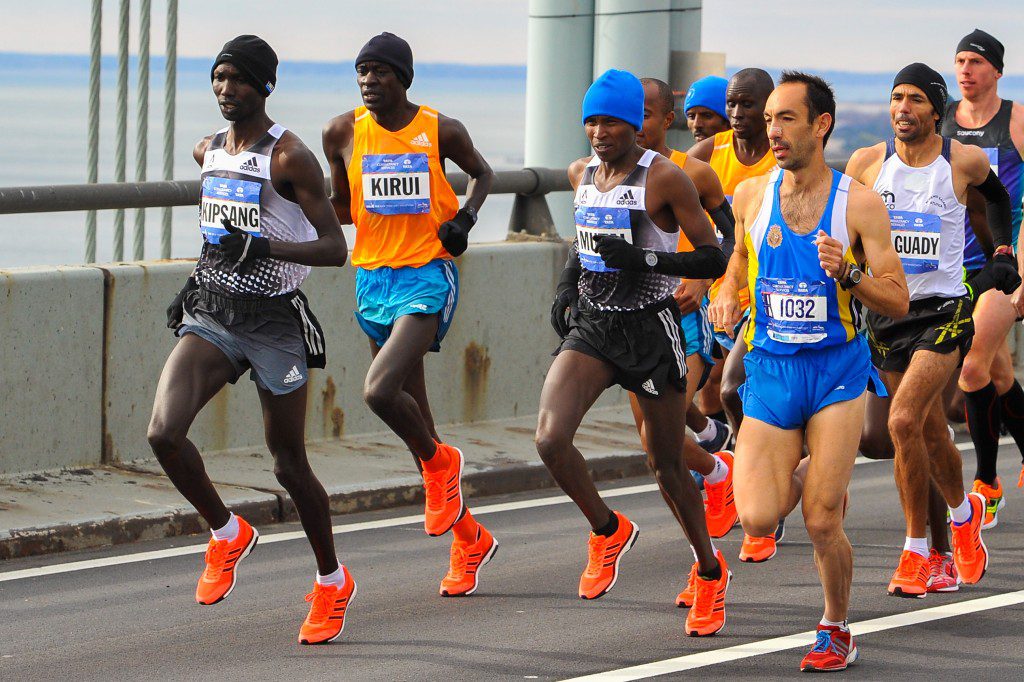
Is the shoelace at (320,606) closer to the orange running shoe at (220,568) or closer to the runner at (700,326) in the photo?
the orange running shoe at (220,568)

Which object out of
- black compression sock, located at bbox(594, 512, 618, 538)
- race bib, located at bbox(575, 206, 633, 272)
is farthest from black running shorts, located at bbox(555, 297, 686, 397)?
black compression sock, located at bbox(594, 512, 618, 538)

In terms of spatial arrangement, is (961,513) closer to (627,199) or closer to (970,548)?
(970,548)

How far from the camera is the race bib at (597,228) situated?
7281 mm

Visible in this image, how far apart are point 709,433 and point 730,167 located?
1406 millimetres

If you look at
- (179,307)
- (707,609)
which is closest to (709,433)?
(707,609)

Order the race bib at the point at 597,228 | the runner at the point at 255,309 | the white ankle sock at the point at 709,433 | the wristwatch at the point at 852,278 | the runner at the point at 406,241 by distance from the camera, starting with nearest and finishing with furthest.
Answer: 1. the wristwatch at the point at 852,278
2. the runner at the point at 255,309
3. the race bib at the point at 597,228
4. the runner at the point at 406,241
5. the white ankle sock at the point at 709,433

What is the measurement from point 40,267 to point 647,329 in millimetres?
3767

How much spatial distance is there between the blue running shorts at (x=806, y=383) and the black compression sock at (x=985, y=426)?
3083 millimetres

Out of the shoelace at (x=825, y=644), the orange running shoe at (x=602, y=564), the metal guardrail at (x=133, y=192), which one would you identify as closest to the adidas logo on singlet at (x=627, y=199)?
the orange running shoe at (x=602, y=564)

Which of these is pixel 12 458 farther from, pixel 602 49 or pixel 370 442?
pixel 602 49

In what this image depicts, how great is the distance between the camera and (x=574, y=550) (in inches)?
348

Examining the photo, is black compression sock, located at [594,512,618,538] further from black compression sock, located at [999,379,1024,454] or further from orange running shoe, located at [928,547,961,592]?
black compression sock, located at [999,379,1024,454]

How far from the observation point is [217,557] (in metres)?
7.12

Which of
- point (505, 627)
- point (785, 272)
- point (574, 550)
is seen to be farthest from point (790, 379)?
point (574, 550)
